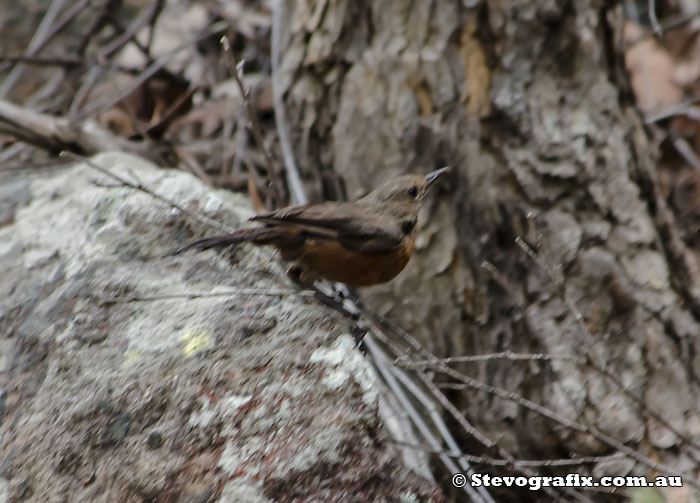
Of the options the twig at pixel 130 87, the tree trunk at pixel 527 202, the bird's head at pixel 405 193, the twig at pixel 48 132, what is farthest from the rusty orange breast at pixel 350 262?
the twig at pixel 130 87

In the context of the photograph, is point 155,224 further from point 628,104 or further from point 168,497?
point 628,104

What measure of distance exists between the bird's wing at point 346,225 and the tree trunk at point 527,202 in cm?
55

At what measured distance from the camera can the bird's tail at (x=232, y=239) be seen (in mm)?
2719

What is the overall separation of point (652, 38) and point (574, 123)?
220 centimetres

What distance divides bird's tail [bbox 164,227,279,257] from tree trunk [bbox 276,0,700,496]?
3.71 ft

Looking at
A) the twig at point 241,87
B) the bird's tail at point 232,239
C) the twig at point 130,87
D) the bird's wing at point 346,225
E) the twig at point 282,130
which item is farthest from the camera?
the twig at point 130,87

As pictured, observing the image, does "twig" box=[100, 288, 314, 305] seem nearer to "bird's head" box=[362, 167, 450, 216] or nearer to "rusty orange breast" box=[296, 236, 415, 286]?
"rusty orange breast" box=[296, 236, 415, 286]

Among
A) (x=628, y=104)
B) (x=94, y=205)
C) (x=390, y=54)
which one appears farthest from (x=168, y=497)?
(x=628, y=104)

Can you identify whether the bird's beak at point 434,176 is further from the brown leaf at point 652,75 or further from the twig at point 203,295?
the brown leaf at point 652,75

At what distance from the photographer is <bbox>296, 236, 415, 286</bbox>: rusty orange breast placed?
3272 millimetres

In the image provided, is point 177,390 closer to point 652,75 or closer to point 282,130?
point 282,130

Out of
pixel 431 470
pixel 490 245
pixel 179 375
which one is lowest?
pixel 431 470

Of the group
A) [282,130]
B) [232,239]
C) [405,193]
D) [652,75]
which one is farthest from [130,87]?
[652,75]

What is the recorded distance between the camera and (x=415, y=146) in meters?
3.95
